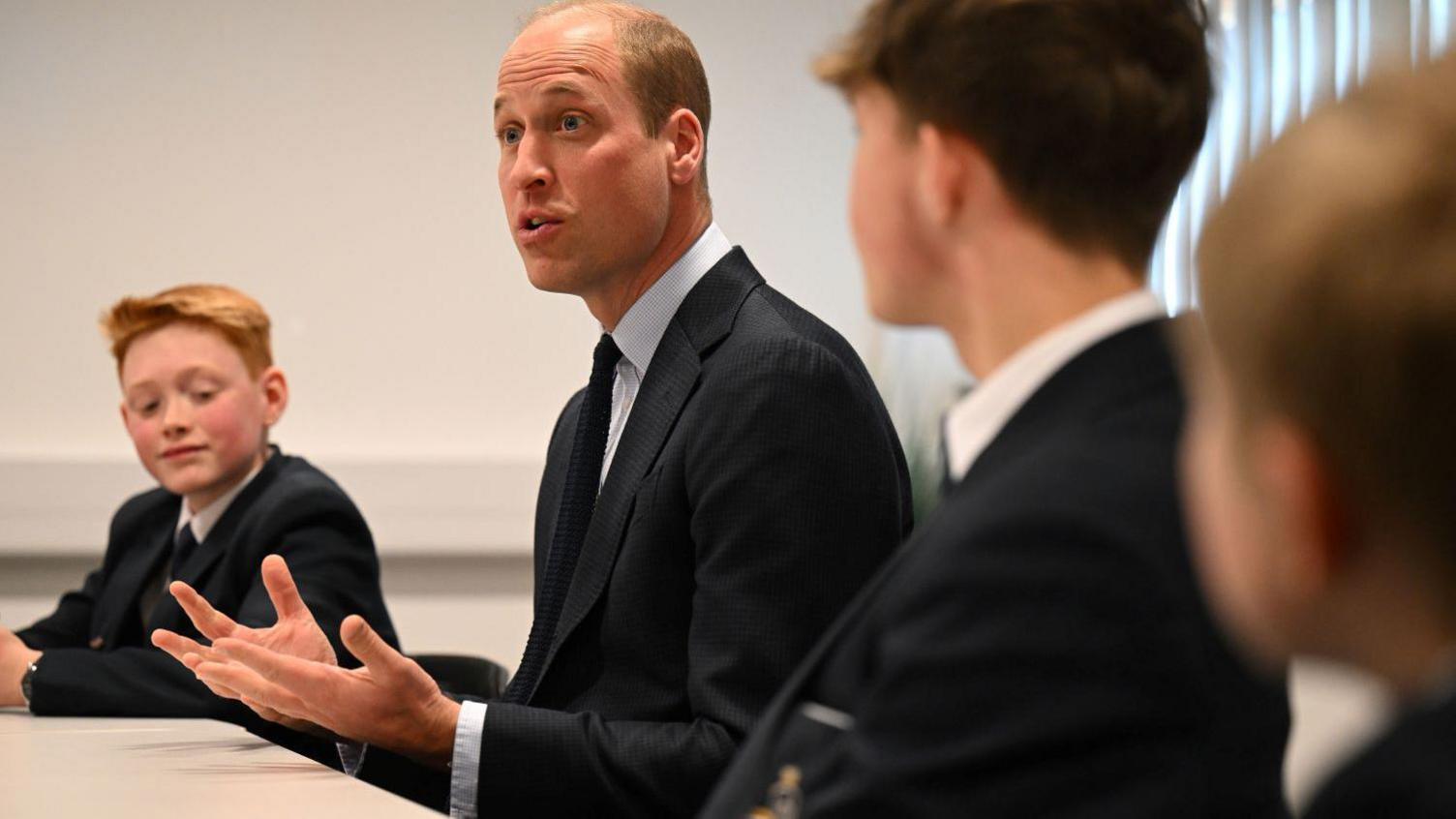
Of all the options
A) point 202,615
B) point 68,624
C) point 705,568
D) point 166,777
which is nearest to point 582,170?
point 705,568

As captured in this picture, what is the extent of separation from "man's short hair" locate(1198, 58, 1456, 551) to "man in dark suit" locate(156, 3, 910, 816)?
1.19 meters

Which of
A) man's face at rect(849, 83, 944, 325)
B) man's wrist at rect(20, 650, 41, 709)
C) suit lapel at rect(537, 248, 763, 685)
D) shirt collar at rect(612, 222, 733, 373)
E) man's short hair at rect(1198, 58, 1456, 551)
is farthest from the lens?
man's wrist at rect(20, 650, 41, 709)

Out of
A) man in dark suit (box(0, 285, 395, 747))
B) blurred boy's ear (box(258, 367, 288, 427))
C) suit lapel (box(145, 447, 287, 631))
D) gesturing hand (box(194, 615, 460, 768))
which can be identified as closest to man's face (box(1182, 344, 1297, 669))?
gesturing hand (box(194, 615, 460, 768))

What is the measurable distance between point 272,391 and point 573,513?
4.60 ft

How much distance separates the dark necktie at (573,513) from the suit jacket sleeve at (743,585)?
17cm

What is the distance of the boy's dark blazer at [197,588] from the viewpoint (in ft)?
8.65

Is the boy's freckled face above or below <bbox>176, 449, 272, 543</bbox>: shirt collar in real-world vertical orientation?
above

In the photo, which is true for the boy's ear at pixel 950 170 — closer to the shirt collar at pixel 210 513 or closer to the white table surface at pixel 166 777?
the white table surface at pixel 166 777

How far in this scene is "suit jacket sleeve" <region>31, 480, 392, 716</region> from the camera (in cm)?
262

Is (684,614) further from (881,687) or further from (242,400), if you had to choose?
(242,400)

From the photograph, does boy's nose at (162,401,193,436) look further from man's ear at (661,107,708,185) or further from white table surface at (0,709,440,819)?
man's ear at (661,107,708,185)

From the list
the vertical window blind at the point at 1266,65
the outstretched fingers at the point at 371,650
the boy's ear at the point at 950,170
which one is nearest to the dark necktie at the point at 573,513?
the outstretched fingers at the point at 371,650

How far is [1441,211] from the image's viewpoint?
57cm

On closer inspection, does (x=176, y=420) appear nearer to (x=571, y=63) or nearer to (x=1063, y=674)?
(x=571, y=63)
